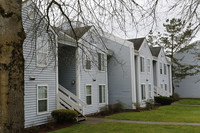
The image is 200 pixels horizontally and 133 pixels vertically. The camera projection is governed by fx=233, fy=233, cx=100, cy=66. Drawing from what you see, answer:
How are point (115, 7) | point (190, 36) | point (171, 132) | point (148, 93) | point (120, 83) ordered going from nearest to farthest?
point (115, 7) < point (190, 36) < point (171, 132) < point (120, 83) < point (148, 93)

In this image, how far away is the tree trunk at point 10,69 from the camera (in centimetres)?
361

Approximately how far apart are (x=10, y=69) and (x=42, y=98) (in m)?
9.69

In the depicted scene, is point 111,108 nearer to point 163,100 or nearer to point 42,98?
point 42,98

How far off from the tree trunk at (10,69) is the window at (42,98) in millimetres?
9283

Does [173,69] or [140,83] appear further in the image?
[173,69]

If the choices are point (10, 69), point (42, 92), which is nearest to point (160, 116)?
point (42, 92)

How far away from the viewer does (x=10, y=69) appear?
370 centimetres

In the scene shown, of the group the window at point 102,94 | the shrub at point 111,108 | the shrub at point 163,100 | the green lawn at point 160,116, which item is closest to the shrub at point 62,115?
the green lawn at point 160,116

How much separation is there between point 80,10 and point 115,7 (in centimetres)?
105

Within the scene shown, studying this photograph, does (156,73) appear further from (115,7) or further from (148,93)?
(115,7)

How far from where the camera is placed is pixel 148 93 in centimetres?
2608

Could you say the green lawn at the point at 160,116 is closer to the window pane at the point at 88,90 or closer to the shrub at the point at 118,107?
the shrub at the point at 118,107

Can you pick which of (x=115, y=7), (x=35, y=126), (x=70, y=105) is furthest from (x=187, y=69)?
(x=115, y=7)

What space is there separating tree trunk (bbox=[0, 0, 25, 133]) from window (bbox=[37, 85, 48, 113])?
9283 mm
